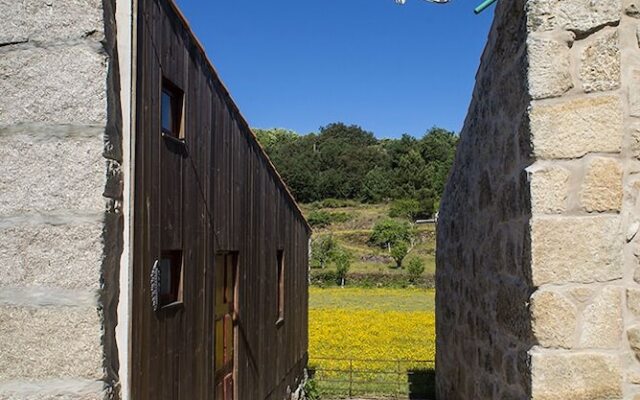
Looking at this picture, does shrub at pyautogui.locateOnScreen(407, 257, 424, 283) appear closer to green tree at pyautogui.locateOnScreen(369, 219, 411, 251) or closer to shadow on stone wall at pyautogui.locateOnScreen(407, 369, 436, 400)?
green tree at pyautogui.locateOnScreen(369, 219, 411, 251)

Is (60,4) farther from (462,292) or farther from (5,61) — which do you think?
(462,292)

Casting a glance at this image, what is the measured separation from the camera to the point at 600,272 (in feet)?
9.11

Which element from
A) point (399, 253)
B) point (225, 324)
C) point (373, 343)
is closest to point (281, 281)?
point (225, 324)

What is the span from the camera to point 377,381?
44.5ft

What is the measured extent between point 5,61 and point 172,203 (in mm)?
2329

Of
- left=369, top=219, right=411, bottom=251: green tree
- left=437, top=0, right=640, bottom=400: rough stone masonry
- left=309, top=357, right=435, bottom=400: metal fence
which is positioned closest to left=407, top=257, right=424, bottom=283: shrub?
left=369, top=219, right=411, bottom=251: green tree

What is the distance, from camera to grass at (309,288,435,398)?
13.2 metres

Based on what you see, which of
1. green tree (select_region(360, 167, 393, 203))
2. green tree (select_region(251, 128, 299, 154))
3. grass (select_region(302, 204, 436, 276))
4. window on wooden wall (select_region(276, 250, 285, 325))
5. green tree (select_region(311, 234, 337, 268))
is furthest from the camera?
green tree (select_region(251, 128, 299, 154))

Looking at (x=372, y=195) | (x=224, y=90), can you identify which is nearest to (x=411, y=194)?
(x=372, y=195)

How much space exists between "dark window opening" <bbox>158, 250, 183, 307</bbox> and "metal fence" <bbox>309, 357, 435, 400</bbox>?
7671mm

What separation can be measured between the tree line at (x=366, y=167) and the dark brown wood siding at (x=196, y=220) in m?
59.1

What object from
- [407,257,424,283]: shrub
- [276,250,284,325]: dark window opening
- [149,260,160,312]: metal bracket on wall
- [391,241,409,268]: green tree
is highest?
[149,260,160,312]: metal bracket on wall

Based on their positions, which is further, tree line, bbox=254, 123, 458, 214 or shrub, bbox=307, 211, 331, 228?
tree line, bbox=254, 123, 458, 214

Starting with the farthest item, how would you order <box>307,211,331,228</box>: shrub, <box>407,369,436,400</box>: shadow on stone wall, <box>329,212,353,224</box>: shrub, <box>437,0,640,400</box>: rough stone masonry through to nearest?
1. <box>329,212,353,224</box>: shrub
2. <box>307,211,331,228</box>: shrub
3. <box>407,369,436,400</box>: shadow on stone wall
4. <box>437,0,640,400</box>: rough stone masonry
